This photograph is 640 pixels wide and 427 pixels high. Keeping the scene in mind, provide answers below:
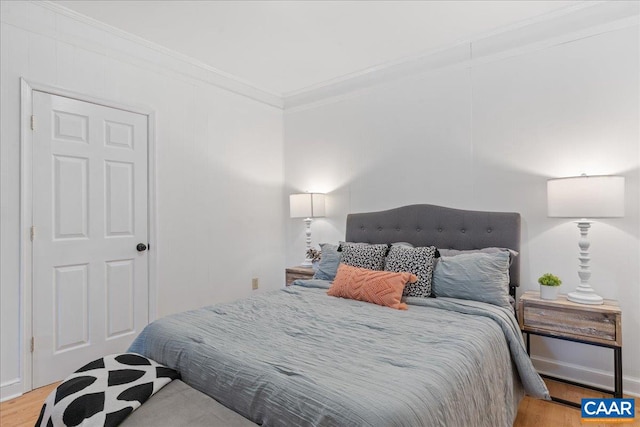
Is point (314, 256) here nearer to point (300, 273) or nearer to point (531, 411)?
point (300, 273)

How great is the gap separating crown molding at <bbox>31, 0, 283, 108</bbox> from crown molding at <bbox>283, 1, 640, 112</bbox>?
0.84m

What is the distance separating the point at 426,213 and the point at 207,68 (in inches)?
101

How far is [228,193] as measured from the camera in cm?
377

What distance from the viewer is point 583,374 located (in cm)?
248

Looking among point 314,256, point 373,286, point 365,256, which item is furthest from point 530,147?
point 314,256

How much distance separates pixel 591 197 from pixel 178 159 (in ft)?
10.7

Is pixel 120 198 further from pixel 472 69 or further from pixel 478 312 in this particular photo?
pixel 472 69

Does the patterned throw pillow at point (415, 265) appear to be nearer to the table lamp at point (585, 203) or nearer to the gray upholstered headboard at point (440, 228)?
the gray upholstered headboard at point (440, 228)

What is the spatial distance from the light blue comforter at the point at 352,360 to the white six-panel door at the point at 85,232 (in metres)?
1.10

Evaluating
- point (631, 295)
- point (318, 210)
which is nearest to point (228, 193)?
point (318, 210)

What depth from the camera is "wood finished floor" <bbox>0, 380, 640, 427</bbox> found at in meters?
2.05

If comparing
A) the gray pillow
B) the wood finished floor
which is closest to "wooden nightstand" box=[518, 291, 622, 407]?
the wood finished floor

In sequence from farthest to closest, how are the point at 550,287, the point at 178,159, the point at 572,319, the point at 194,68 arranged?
the point at 194,68 → the point at 178,159 → the point at 550,287 → the point at 572,319

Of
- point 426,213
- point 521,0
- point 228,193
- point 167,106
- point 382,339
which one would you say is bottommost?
point 382,339
